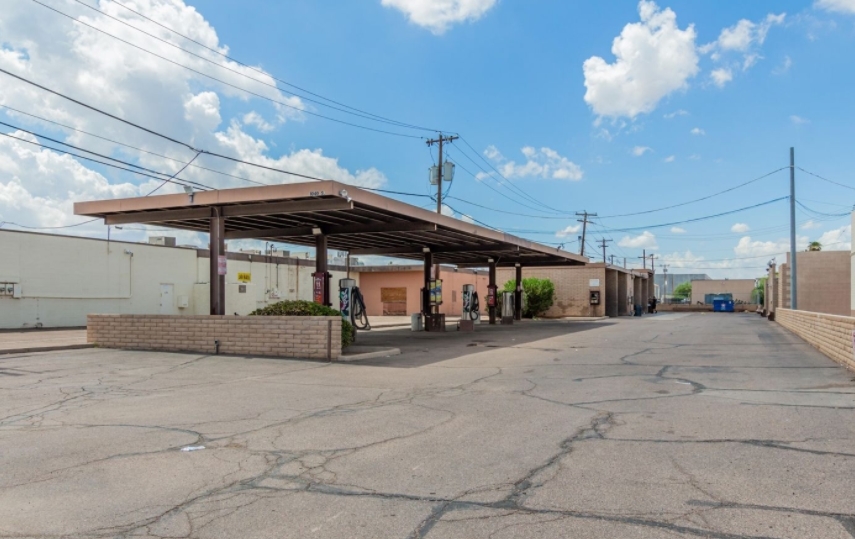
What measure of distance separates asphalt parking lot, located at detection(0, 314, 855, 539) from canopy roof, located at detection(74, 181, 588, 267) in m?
4.98

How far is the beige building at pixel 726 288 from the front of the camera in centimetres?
11762

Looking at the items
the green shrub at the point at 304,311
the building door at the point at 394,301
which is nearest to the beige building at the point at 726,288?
the building door at the point at 394,301

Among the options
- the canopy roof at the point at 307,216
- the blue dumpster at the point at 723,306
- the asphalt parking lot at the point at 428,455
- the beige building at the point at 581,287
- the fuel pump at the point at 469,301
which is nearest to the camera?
the asphalt parking lot at the point at 428,455

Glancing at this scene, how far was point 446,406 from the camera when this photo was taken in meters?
9.05

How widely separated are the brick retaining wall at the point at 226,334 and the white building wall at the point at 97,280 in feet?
34.8

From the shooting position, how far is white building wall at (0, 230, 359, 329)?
26219mm

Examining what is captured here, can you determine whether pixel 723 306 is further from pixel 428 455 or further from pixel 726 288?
pixel 428 455

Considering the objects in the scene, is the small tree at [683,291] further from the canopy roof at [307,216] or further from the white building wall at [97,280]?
the canopy roof at [307,216]

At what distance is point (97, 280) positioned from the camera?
29.3 metres

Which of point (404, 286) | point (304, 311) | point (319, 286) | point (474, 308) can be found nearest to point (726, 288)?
point (404, 286)

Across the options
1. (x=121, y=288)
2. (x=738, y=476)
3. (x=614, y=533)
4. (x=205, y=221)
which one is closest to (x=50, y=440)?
(x=614, y=533)

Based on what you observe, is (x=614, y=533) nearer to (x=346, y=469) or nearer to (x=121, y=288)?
(x=346, y=469)

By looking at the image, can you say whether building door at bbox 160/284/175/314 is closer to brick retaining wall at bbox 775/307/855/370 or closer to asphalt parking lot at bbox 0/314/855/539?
asphalt parking lot at bbox 0/314/855/539

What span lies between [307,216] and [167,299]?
1652 cm
